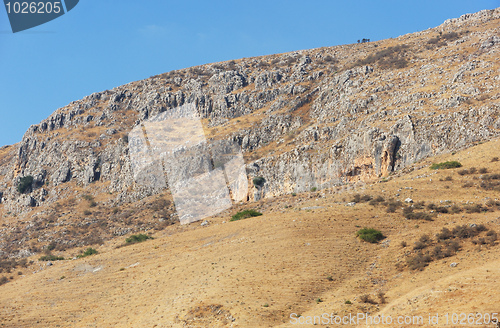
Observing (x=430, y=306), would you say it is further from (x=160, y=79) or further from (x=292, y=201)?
(x=160, y=79)

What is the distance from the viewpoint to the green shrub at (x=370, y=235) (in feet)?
108

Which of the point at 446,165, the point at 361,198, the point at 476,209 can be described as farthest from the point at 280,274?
the point at 446,165

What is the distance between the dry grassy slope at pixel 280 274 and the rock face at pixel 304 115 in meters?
9.51

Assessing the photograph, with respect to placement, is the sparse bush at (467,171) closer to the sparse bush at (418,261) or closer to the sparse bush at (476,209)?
the sparse bush at (476,209)

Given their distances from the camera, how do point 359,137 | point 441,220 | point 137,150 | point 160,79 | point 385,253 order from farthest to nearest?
point 160,79, point 137,150, point 359,137, point 441,220, point 385,253

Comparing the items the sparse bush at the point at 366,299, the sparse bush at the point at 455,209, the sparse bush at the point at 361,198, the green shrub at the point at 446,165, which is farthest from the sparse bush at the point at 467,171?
the sparse bush at the point at 366,299

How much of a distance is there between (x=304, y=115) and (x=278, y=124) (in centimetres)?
535

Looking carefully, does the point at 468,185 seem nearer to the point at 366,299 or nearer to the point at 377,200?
the point at 377,200

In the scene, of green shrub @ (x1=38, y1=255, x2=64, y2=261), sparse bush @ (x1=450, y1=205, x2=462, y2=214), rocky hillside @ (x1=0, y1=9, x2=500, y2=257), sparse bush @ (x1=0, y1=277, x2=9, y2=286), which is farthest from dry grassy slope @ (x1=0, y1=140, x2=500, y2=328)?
rocky hillside @ (x1=0, y1=9, x2=500, y2=257)

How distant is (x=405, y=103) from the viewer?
2451 inches

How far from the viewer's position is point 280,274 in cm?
2936

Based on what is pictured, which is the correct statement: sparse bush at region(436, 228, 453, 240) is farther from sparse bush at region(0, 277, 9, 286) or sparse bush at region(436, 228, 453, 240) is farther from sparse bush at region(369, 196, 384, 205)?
sparse bush at region(0, 277, 9, 286)

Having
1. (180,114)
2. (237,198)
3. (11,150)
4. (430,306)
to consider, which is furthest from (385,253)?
(11,150)

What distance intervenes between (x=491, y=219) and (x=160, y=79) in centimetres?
9286
